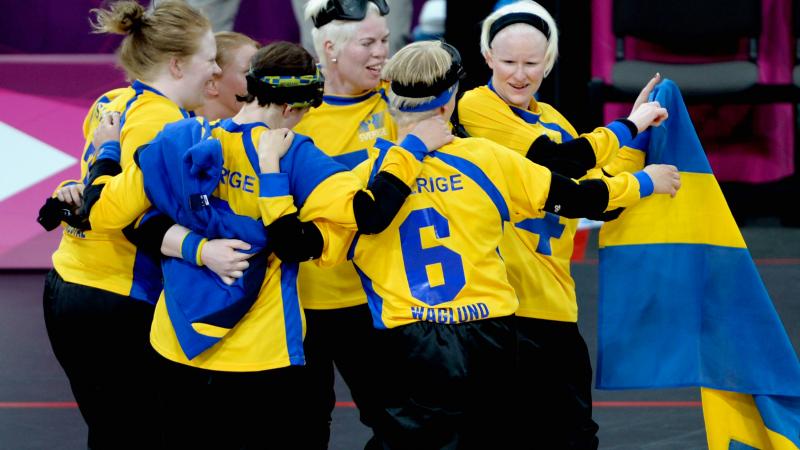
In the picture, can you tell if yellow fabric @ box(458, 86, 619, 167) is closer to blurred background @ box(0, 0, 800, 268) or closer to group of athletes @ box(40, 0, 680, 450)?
group of athletes @ box(40, 0, 680, 450)

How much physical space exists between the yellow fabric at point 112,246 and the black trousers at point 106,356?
3cm

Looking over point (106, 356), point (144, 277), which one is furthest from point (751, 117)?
point (106, 356)

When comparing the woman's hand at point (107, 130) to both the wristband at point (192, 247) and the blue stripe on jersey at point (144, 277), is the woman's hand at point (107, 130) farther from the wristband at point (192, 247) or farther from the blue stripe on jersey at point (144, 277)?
the wristband at point (192, 247)

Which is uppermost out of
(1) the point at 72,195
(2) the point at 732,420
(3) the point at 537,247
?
(1) the point at 72,195

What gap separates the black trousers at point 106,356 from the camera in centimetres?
373

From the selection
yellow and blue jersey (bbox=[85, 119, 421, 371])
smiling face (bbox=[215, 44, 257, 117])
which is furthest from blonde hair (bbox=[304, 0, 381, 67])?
yellow and blue jersey (bbox=[85, 119, 421, 371])

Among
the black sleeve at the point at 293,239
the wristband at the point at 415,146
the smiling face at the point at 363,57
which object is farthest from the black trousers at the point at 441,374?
the smiling face at the point at 363,57

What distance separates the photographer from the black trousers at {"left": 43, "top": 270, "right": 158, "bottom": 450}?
3.73m

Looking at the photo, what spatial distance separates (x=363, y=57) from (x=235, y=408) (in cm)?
118

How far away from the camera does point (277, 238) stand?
3.21 meters

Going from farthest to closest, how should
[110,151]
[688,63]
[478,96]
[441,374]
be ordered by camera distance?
[688,63] → [478,96] → [110,151] → [441,374]

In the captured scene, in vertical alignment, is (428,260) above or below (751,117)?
above

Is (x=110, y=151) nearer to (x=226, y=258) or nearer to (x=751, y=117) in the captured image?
(x=226, y=258)

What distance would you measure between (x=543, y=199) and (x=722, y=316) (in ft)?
3.11
